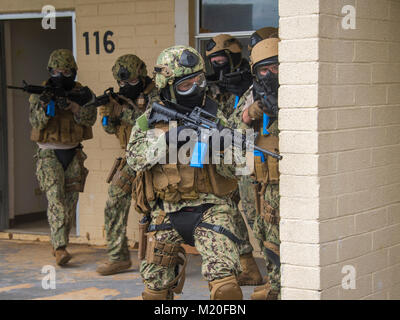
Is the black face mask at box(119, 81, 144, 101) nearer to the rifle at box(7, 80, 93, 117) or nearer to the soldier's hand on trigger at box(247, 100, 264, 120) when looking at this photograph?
the rifle at box(7, 80, 93, 117)

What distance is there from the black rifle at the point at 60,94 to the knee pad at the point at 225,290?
323 centimetres

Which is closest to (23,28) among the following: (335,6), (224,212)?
Answer: (224,212)

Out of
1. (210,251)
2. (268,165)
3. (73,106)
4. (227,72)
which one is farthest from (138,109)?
(210,251)

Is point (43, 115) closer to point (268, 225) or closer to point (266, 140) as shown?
point (266, 140)

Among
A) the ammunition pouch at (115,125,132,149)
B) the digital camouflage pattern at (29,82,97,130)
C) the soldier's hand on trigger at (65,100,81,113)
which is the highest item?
the soldier's hand on trigger at (65,100,81,113)

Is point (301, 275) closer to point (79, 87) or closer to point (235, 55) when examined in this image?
point (235, 55)

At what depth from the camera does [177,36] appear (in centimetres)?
755

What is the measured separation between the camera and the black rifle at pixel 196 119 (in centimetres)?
464

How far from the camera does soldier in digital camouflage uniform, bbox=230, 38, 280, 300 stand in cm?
516

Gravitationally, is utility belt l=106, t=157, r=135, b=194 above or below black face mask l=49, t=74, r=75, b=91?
below

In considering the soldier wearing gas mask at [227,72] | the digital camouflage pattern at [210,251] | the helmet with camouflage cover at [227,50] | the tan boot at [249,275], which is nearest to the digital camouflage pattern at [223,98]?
the soldier wearing gas mask at [227,72]

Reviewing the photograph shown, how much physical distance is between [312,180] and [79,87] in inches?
154

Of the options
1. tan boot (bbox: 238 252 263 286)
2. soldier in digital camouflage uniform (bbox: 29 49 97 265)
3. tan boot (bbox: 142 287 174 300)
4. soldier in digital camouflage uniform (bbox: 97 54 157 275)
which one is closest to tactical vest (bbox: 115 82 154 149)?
soldier in digital camouflage uniform (bbox: 97 54 157 275)
